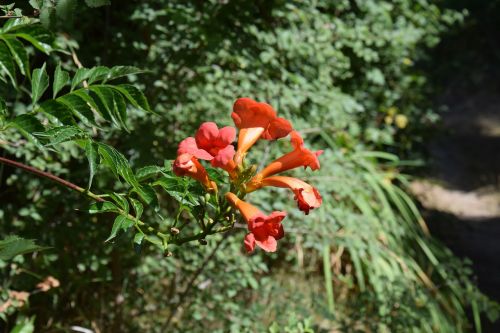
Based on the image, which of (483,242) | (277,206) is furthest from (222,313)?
(483,242)

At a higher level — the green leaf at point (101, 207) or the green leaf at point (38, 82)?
the green leaf at point (38, 82)

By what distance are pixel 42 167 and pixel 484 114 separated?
12.3 meters

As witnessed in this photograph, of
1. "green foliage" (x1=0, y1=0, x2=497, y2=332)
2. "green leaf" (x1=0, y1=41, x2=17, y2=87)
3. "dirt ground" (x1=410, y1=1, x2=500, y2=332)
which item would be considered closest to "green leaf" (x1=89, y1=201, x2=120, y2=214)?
"green leaf" (x1=0, y1=41, x2=17, y2=87)

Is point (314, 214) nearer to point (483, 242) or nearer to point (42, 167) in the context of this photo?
point (42, 167)

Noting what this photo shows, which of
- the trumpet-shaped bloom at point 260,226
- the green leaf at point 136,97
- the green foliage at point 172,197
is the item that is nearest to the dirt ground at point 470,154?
the green foliage at point 172,197

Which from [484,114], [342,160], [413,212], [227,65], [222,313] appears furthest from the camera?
[484,114]

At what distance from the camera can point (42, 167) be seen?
2.56 m

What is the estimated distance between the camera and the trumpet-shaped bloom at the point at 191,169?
1.33 meters

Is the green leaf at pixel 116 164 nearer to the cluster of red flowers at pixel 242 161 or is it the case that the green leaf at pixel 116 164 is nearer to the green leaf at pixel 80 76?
the cluster of red flowers at pixel 242 161

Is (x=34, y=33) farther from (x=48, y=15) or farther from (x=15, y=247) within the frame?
(x=15, y=247)

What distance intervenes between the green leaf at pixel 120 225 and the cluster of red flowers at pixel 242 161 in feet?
0.47

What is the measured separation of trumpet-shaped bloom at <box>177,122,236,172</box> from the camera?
1.35m

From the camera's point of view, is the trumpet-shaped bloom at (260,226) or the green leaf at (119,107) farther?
the green leaf at (119,107)

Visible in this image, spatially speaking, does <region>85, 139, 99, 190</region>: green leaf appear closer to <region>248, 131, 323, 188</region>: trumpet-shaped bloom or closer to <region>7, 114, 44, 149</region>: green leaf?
<region>7, 114, 44, 149</region>: green leaf
